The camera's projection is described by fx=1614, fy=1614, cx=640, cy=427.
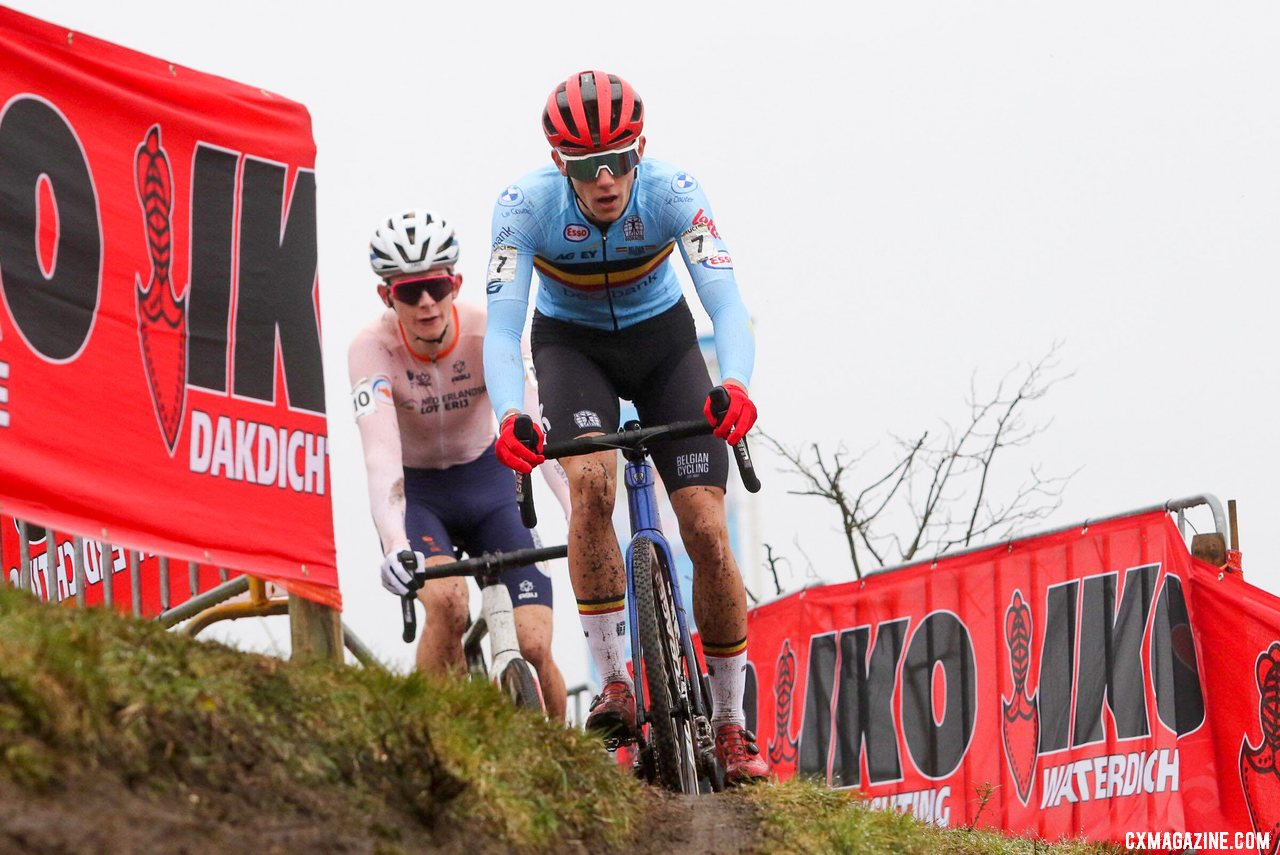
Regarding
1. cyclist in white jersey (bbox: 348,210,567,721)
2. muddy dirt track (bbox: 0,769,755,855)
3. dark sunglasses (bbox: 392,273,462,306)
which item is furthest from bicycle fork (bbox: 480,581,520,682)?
muddy dirt track (bbox: 0,769,755,855)

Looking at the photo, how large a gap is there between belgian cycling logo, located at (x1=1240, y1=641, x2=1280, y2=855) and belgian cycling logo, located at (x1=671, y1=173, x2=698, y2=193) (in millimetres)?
3395

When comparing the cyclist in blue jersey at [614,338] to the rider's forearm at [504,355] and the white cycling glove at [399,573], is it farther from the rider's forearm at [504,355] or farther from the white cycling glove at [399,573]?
the white cycling glove at [399,573]

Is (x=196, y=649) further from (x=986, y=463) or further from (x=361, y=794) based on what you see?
(x=986, y=463)

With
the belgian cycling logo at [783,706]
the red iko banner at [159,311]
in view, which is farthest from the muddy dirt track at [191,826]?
the belgian cycling logo at [783,706]

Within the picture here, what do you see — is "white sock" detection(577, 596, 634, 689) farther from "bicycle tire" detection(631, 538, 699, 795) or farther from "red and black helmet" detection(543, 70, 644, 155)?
"red and black helmet" detection(543, 70, 644, 155)

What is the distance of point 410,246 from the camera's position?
321 inches

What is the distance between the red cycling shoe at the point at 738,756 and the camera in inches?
256

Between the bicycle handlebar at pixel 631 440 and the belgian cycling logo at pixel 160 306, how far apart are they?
127 cm

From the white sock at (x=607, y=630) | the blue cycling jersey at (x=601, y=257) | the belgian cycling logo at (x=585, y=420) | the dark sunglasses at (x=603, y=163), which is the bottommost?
the white sock at (x=607, y=630)

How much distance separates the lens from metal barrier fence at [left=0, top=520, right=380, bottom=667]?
6.50 metres

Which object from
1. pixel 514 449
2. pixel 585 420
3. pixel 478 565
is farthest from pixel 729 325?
pixel 478 565

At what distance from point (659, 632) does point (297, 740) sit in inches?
93.9

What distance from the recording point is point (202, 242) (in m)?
5.66

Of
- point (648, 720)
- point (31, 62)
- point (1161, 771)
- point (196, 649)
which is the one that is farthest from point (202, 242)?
point (1161, 771)
